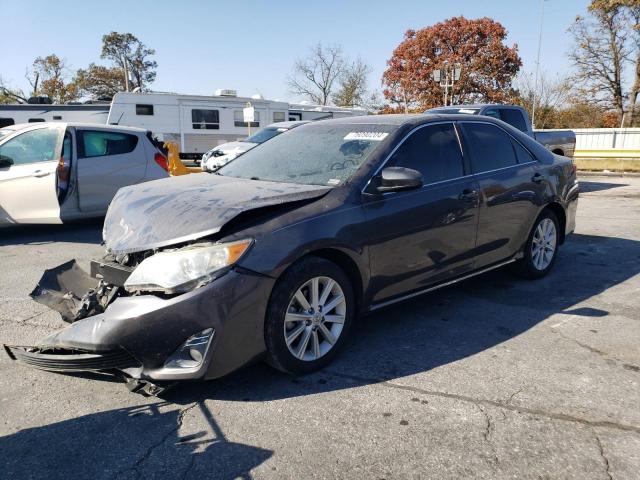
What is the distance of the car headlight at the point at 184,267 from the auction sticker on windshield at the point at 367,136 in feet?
5.01

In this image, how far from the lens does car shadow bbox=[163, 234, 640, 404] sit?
10.8 ft

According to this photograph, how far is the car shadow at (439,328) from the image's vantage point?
3289mm

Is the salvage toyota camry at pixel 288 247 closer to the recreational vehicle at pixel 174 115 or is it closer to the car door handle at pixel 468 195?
the car door handle at pixel 468 195

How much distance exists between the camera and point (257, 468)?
8.14 ft

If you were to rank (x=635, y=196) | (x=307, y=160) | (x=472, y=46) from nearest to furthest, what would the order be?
(x=307, y=160) → (x=635, y=196) → (x=472, y=46)

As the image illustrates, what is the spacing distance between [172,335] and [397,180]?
1781 millimetres

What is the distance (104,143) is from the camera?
8312 mm

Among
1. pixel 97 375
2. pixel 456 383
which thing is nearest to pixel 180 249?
pixel 97 375

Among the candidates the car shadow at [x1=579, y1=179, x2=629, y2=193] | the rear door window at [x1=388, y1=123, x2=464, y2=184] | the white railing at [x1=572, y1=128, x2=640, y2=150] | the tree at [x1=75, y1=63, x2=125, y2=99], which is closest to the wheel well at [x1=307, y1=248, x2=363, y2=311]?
the rear door window at [x1=388, y1=123, x2=464, y2=184]

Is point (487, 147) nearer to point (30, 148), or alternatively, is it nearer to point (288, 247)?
point (288, 247)

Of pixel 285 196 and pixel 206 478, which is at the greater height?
pixel 285 196

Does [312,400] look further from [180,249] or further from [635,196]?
[635,196]

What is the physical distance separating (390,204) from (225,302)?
1463 mm

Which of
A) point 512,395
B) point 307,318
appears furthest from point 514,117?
point 307,318
